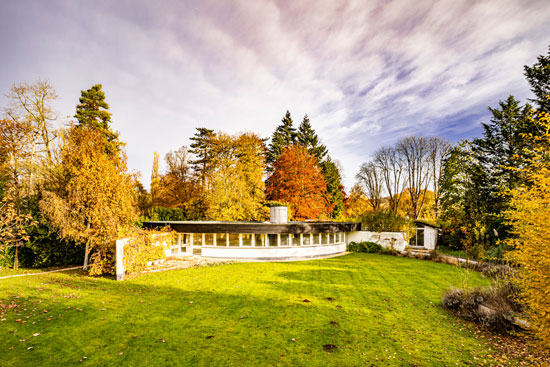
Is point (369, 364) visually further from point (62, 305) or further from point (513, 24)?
point (513, 24)

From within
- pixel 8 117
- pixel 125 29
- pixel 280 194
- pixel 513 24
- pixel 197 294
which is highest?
pixel 125 29

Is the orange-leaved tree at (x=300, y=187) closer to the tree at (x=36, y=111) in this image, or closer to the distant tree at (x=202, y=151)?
the distant tree at (x=202, y=151)

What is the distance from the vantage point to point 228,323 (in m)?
6.89

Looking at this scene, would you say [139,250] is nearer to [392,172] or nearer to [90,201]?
[90,201]

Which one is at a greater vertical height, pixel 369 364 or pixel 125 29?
pixel 125 29

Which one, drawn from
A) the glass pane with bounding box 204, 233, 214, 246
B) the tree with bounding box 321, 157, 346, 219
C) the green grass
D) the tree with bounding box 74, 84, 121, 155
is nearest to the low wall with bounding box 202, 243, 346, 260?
the glass pane with bounding box 204, 233, 214, 246

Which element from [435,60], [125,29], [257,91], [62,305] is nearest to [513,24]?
[435,60]

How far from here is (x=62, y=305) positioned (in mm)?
7570

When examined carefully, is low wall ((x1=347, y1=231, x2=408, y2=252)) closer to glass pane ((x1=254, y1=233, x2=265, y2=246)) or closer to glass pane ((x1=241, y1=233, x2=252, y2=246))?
glass pane ((x1=254, y1=233, x2=265, y2=246))

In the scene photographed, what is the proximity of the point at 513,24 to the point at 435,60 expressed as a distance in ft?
12.9

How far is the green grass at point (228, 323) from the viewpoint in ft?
17.0

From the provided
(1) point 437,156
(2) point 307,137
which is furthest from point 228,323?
(2) point 307,137

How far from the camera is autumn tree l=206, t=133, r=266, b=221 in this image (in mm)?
22734

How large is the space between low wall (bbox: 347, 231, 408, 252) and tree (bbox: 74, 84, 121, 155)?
1115 inches
